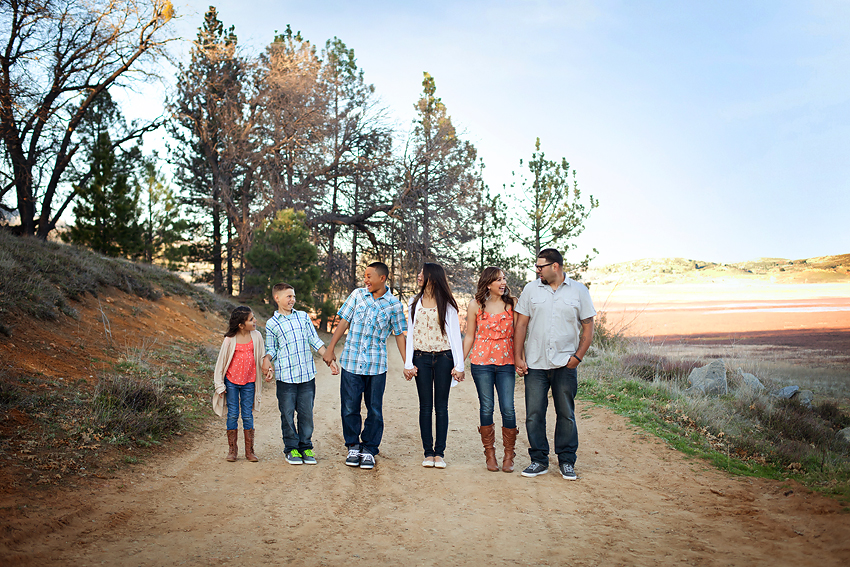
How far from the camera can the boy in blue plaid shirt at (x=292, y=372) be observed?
613 centimetres

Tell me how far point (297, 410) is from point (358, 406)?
27.4 inches

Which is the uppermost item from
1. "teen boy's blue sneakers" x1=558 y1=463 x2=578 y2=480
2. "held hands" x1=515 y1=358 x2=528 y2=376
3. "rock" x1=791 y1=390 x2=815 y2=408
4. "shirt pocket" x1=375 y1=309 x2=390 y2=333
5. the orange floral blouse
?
"shirt pocket" x1=375 y1=309 x2=390 y2=333

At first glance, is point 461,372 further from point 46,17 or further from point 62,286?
point 46,17

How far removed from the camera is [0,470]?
4.86m

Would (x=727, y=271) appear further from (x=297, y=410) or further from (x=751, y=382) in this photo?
(x=297, y=410)

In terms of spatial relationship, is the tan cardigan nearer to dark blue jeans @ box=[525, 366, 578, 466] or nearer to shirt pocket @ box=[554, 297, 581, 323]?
dark blue jeans @ box=[525, 366, 578, 466]

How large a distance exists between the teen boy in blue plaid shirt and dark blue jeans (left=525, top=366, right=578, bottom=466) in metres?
1.48

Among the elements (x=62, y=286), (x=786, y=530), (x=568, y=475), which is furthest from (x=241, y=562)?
(x=62, y=286)

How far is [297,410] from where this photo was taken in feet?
20.4

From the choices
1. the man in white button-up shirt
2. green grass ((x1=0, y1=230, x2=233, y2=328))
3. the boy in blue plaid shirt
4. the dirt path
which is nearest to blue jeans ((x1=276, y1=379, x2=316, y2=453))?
the boy in blue plaid shirt

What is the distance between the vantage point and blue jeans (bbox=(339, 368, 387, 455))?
19.9ft

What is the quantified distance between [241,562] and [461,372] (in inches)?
116

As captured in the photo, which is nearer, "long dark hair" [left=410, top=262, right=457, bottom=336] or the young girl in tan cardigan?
"long dark hair" [left=410, top=262, right=457, bottom=336]

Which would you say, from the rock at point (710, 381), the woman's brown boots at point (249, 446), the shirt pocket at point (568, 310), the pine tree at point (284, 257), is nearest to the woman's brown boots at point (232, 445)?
the woman's brown boots at point (249, 446)
